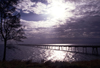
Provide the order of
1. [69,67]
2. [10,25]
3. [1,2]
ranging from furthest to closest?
[10,25], [1,2], [69,67]

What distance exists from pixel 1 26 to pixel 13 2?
15.0 ft

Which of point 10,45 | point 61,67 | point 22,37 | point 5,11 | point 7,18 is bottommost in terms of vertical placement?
point 61,67

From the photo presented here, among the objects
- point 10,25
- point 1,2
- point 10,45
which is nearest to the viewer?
point 1,2

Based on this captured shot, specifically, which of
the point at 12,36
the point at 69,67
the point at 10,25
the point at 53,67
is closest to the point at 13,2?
the point at 10,25

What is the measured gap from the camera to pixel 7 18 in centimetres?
1581

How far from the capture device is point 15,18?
16.2 meters

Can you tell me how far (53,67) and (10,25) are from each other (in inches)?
409

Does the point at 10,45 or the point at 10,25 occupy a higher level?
the point at 10,25

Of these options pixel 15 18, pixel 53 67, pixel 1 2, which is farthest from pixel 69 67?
pixel 1 2

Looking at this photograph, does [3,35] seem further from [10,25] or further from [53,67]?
[53,67]

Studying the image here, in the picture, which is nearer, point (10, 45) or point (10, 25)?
point (10, 25)

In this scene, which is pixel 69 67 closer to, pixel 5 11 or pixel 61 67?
pixel 61 67

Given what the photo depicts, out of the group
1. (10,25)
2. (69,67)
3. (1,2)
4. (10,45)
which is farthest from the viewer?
(10,45)

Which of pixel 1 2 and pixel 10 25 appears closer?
pixel 1 2
